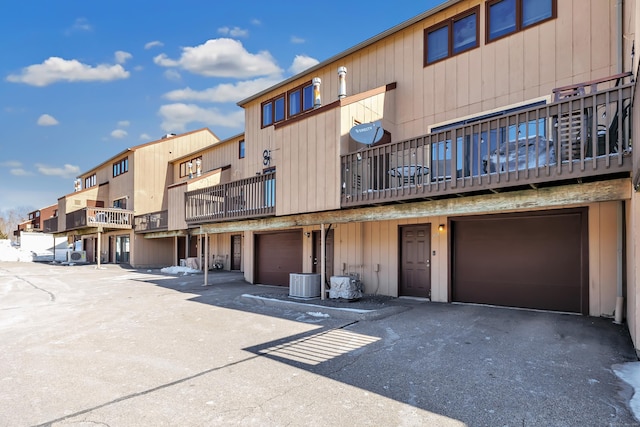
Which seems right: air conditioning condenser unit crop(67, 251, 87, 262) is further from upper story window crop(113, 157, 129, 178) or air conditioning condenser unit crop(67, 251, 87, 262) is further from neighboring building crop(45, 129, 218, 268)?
upper story window crop(113, 157, 129, 178)

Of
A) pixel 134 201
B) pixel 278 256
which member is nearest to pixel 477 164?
pixel 278 256

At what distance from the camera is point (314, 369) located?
4.58 meters

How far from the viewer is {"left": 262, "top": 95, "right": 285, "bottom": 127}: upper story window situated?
13.4m

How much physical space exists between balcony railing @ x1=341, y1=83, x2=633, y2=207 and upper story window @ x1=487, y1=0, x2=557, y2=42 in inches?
105

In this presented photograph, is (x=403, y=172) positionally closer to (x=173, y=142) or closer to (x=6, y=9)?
(x=6, y=9)

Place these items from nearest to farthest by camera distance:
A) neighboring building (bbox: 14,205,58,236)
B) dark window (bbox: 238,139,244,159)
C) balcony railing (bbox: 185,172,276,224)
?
balcony railing (bbox: 185,172,276,224)
dark window (bbox: 238,139,244,159)
neighboring building (bbox: 14,205,58,236)

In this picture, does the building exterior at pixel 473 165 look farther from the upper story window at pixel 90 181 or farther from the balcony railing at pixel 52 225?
the upper story window at pixel 90 181

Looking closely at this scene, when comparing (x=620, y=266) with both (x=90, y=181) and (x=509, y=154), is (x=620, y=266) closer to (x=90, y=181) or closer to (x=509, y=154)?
(x=509, y=154)

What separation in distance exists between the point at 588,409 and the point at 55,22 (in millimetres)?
24404

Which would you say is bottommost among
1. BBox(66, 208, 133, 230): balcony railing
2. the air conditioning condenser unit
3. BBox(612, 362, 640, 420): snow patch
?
the air conditioning condenser unit

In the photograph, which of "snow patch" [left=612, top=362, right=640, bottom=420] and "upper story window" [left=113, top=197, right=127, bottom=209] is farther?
"upper story window" [left=113, top=197, right=127, bottom=209]

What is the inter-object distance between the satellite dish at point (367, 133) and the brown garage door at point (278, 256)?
204 inches

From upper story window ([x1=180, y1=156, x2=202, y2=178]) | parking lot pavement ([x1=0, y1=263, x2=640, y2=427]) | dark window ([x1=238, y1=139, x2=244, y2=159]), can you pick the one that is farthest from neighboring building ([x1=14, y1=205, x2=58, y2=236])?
parking lot pavement ([x1=0, y1=263, x2=640, y2=427])

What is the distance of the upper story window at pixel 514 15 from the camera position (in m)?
7.70
